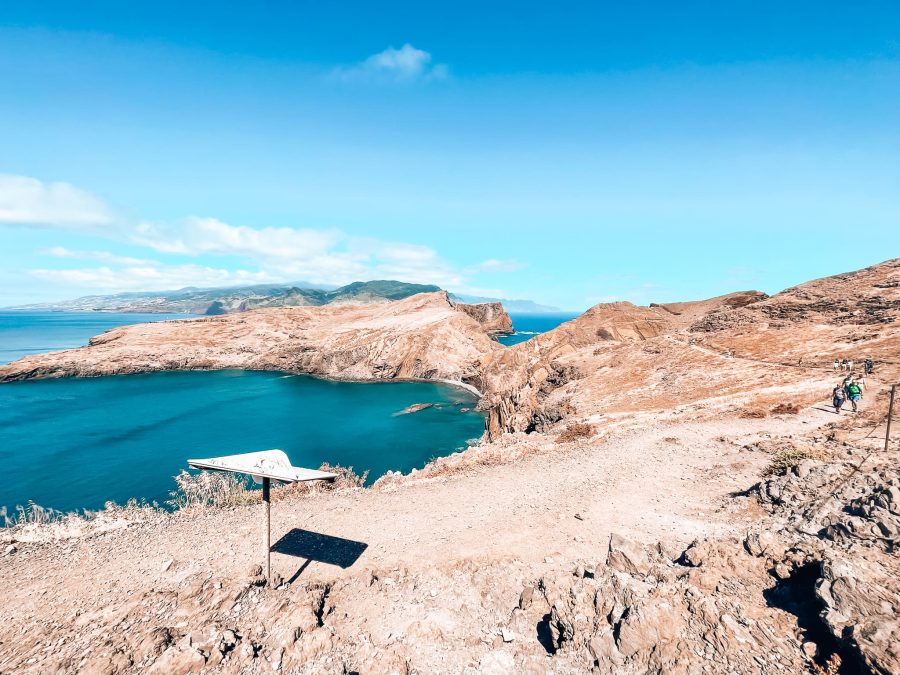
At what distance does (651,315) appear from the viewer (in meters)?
58.0

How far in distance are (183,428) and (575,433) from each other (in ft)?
170

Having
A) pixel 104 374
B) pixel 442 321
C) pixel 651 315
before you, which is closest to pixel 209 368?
pixel 104 374

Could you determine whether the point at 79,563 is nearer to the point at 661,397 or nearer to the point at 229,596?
the point at 229,596

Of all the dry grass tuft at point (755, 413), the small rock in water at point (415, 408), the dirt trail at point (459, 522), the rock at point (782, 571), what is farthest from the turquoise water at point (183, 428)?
the rock at point (782, 571)

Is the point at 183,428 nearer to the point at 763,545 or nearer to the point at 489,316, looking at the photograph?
the point at 763,545

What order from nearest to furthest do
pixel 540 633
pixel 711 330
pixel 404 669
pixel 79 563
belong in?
pixel 404 669
pixel 540 633
pixel 79 563
pixel 711 330

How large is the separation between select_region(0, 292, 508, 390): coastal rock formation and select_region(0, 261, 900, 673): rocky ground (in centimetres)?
6010

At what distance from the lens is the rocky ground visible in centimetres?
698

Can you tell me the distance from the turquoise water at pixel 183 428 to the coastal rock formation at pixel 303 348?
4.90 metres

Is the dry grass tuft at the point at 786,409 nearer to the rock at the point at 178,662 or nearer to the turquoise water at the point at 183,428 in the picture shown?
the rock at the point at 178,662

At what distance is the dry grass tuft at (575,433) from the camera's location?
22.7 meters

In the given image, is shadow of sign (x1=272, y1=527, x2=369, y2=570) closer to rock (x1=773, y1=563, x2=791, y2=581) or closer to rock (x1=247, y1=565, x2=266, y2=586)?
rock (x1=247, y1=565, x2=266, y2=586)

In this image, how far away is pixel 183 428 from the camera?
53.0 metres

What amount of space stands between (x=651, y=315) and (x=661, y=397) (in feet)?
110
